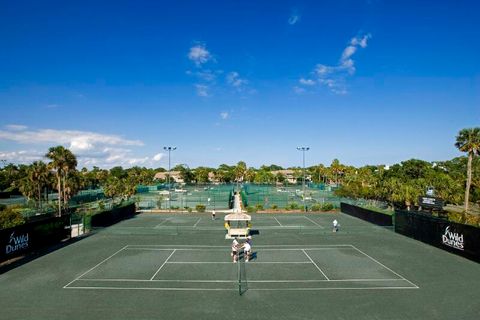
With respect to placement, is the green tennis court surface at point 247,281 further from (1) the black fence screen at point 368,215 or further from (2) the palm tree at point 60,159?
(2) the palm tree at point 60,159

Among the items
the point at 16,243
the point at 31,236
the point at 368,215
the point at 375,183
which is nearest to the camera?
the point at 16,243

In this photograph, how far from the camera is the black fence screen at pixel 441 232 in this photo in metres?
21.0

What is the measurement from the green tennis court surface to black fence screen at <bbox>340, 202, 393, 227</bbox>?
21.7ft

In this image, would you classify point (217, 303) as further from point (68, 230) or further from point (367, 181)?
point (367, 181)

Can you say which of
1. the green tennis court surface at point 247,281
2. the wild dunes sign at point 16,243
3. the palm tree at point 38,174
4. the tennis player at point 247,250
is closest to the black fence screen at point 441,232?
the green tennis court surface at point 247,281

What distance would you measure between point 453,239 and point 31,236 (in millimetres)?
28687

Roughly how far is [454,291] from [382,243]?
11565 millimetres

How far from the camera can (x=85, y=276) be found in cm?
1766

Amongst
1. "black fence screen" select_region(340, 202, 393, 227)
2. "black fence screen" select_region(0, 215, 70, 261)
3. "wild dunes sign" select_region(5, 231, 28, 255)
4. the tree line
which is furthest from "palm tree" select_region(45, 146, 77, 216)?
"black fence screen" select_region(340, 202, 393, 227)

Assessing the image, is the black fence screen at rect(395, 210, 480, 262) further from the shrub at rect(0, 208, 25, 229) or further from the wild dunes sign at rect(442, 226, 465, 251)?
the shrub at rect(0, 208, 25, 229)

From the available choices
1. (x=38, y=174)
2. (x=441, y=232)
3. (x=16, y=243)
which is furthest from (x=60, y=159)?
(x=441, y=232)

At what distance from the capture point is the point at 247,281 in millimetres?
16734

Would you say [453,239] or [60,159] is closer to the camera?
[453,239]

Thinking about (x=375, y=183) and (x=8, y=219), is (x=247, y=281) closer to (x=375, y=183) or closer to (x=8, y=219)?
(x=8, y=219)
